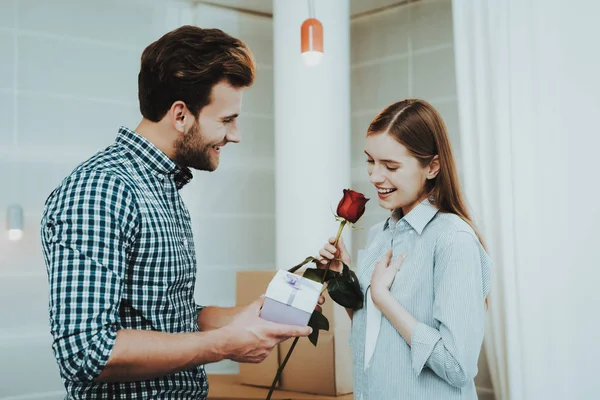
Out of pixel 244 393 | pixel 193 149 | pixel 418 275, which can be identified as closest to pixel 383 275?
pixel 418 275

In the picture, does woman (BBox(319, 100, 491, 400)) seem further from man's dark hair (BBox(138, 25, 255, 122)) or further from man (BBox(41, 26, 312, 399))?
man's dark hair (BBox(138, 25, 255, 122))

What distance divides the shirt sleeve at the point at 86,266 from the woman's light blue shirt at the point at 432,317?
703 millimetres

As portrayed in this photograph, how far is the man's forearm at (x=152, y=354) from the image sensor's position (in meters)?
1.17

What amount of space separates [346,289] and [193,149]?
0.54 m

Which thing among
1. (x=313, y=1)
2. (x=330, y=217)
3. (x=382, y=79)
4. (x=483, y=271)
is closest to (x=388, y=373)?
(x=483, y=271)

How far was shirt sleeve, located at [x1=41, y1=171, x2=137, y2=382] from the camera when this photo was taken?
1.14 meters

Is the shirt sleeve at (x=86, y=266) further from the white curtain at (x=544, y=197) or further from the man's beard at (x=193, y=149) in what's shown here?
the white curtain at (x=544, y=197)

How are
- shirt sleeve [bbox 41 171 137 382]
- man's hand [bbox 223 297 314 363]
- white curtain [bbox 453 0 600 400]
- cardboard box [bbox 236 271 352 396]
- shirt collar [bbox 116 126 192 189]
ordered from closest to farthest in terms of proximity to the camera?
shirt sleeve [bbox 41 171 137 382], man's hand [bbox 223 297 314 363], shirt collar [bbox 116 126 192 189], white curtain [bbox 453 0 600 400], cardboard box [bbox 236 271 352 396]

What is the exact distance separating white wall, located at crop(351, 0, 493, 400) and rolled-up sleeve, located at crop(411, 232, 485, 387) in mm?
1884

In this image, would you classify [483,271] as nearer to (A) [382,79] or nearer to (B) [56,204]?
(B) [56,204]

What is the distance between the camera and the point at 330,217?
3.12 m

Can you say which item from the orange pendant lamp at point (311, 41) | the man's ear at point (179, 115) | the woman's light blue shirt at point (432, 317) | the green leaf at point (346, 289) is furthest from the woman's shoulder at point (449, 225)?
the orange pendant lamp at point (311, 41)

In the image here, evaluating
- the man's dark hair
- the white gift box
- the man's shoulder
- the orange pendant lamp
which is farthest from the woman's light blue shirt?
the orange pendant lamp

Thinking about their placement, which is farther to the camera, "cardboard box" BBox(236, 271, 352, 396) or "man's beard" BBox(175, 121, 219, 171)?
"cardboard box" BBox(236, 271, 352, 396)
